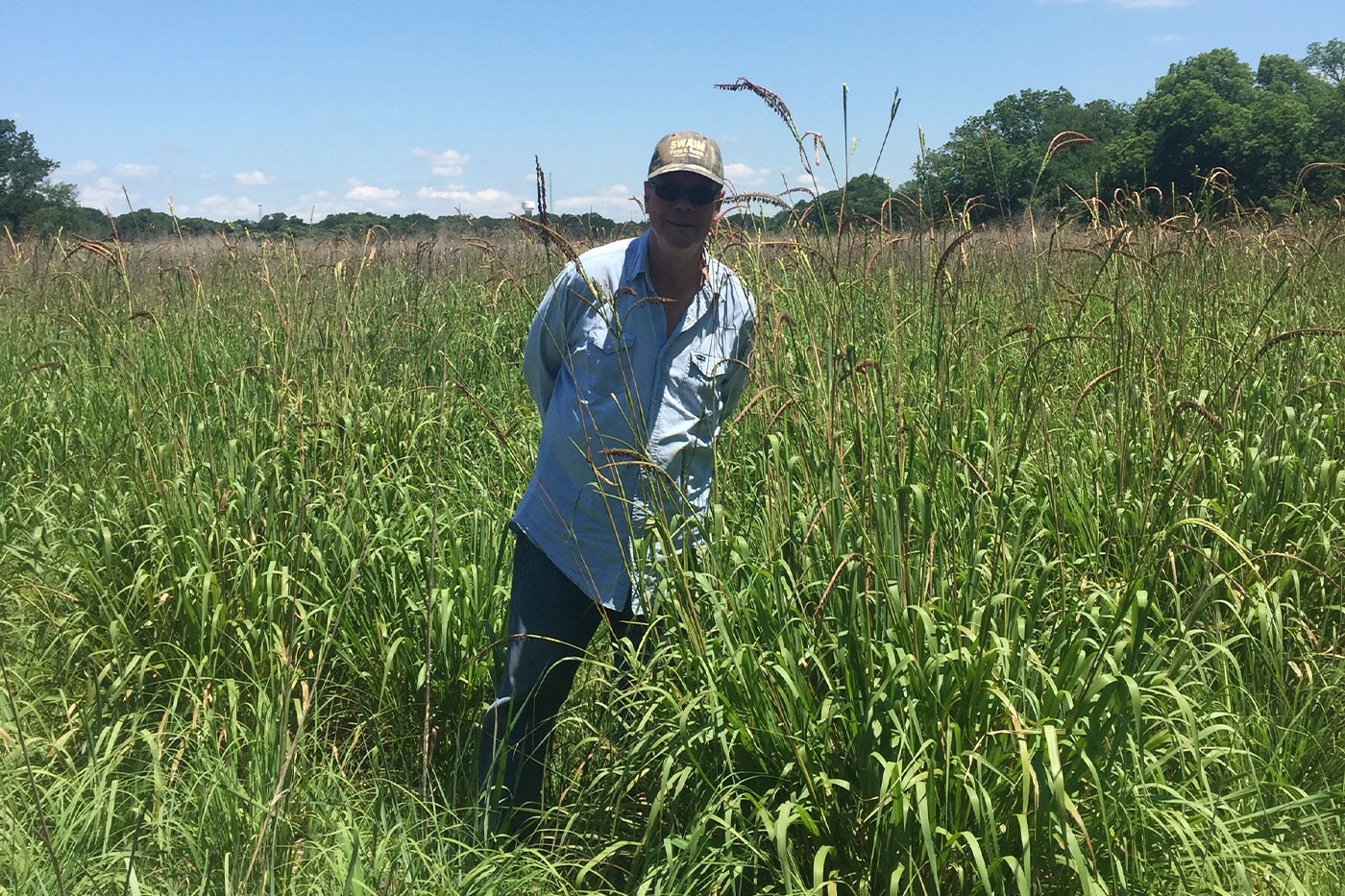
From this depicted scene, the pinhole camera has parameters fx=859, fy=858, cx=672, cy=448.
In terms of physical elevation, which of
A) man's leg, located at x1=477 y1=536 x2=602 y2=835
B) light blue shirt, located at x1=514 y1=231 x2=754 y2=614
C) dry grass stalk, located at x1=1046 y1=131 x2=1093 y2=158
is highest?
dry grass stalk, located at x1=1046 y1=131 x2=1093 y2=158

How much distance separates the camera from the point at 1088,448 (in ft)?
10.4

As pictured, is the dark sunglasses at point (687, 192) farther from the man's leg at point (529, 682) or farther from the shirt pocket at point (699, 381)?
the man's leg at point (529, 682)

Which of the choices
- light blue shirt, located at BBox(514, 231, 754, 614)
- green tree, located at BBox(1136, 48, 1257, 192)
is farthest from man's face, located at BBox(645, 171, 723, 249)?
green tree, located at BBox(1136, 48, 1257, 192)

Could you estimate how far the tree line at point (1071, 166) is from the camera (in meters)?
2.58

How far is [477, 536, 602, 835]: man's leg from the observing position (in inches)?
88.3

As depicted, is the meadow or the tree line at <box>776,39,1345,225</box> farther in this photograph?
the tree line at <box>776,39,1345,225</box>

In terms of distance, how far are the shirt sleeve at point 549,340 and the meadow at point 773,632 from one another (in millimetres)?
→ 269

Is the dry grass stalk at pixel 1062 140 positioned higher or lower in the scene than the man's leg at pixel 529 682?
higher

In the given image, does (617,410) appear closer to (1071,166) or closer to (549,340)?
(549,340)

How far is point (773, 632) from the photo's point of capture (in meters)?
1.91

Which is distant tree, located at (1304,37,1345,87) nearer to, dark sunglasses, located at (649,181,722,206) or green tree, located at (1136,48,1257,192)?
green tree, located at (1136,48,1257,192)

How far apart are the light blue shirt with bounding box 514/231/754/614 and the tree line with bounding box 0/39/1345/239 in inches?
14.8

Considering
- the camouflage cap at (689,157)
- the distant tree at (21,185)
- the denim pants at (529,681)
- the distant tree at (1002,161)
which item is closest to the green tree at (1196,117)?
the distant tree at (1002,161)

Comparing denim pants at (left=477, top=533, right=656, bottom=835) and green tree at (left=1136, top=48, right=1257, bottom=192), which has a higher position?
green tree at (left=1136, top=48, right=1257, bottom=192)
